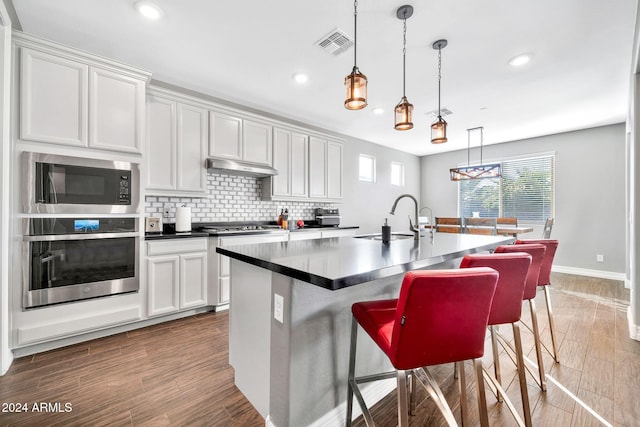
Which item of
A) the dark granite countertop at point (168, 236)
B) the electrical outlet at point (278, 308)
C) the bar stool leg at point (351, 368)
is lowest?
the bar stool leg at point (351, 368)

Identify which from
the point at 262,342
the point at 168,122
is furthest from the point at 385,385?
the point at 168,122

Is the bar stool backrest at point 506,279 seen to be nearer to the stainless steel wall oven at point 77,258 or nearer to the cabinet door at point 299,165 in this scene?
the stainless steel wall oven at point 77,258

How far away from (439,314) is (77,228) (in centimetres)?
281

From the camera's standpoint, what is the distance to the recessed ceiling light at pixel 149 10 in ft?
6.73

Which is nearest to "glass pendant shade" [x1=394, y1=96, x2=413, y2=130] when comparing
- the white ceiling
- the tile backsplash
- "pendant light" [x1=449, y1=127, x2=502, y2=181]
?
the white ceiling

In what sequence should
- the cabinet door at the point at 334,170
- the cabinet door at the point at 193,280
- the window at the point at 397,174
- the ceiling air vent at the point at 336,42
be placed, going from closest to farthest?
the ceiling air vent at the point at 336,42, the cabinet door at the point at 193,280, the cabinet door at the point at 334,170, the window at the point at 397,174

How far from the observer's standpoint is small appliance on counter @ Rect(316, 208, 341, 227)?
187 inches

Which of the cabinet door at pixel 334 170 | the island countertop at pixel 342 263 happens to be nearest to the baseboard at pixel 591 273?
the cabinet door at pixel 334 170

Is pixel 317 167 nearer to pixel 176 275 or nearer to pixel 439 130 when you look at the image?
pixel 439 130

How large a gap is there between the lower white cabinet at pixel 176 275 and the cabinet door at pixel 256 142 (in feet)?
4.34

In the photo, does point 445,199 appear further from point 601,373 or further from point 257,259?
point 257,259

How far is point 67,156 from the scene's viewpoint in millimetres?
2324

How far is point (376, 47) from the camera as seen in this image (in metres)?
2.54

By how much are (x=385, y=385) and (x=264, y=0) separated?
276 cm
